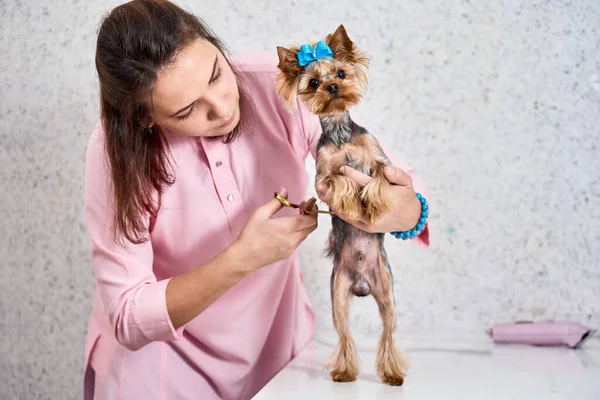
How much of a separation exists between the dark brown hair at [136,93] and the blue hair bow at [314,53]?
0.61 feet

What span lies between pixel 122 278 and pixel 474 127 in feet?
2.95

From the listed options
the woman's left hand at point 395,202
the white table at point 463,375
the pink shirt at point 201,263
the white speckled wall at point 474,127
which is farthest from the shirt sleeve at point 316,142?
the white speckled wall at point 474,127

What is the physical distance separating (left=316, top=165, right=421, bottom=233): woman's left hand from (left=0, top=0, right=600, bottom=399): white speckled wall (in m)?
0.54

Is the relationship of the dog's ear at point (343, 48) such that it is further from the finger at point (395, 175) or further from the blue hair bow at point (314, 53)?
the finger at point (395, 175)

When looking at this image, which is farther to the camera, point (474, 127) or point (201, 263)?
point (474, 127)

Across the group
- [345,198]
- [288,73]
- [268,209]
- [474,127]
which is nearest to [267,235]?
[268,209]

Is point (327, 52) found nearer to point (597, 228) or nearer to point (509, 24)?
point (509, 24)

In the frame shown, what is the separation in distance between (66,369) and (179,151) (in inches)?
39.4

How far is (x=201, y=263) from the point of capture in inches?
48.6

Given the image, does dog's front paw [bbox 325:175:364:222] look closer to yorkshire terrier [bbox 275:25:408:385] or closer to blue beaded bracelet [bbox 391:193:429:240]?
yorkshire terrier [bbox 275:25:408:385]

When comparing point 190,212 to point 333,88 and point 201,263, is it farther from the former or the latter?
point 333,88

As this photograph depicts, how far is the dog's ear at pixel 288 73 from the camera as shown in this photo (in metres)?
0.99

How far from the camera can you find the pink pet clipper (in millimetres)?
1369

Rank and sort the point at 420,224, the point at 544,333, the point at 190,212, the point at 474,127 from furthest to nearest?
the point at 474,127 < the point at 544,333 < the point at 190,212 < the point at 420,224
